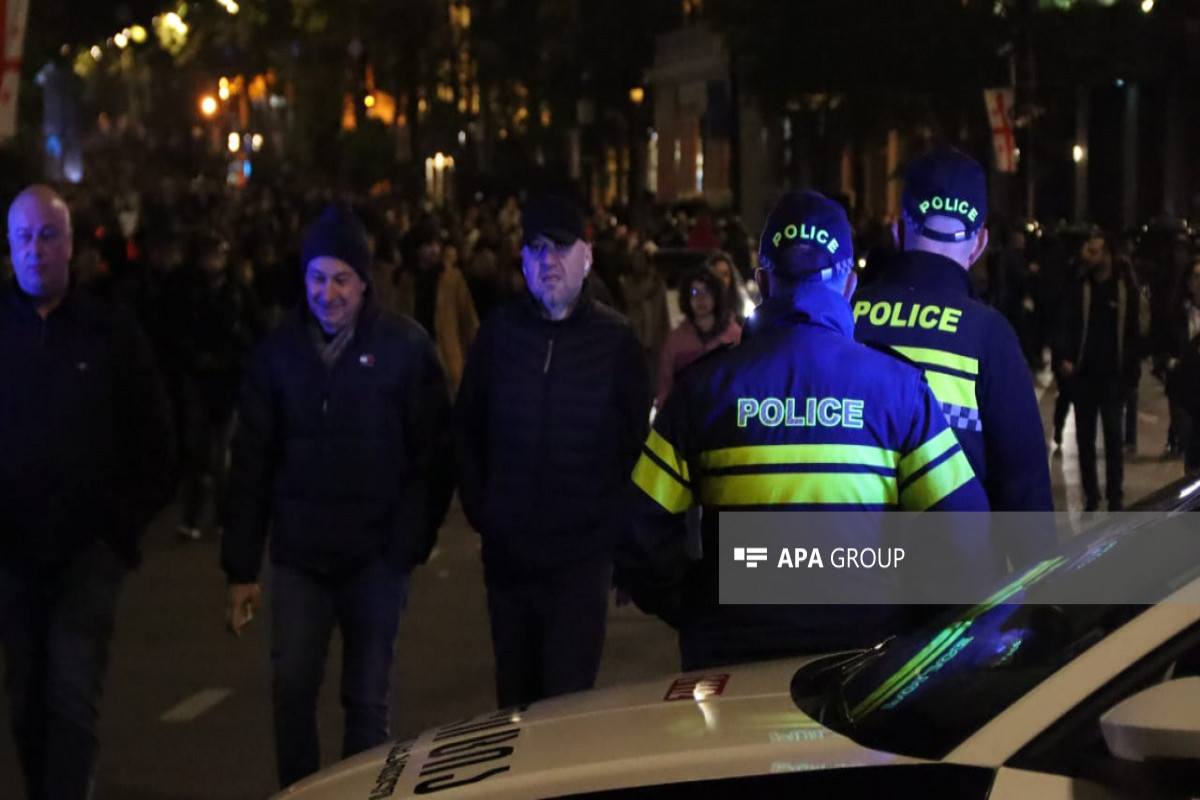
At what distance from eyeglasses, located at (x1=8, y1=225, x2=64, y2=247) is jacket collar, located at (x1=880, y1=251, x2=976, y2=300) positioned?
2.60 meters

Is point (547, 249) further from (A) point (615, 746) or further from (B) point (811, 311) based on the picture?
(A) point (615, 746)

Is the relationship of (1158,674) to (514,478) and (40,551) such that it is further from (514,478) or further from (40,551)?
(40,551)

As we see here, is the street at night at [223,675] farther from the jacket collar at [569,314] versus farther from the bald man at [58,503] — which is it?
the jacket collar at [569,314]

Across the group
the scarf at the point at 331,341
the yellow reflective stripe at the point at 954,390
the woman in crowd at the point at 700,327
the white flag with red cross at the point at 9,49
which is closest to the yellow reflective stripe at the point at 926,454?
the yellow reflective stripe at the point at 954,390

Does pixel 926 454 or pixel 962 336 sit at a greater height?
pixel 962 336

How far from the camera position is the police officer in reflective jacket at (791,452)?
4297mm

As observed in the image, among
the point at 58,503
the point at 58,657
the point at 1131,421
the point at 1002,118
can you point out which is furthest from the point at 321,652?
the point at 1002,118

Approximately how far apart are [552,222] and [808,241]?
1.66m

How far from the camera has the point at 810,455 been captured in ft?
14.1

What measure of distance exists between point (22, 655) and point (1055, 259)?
1481cm

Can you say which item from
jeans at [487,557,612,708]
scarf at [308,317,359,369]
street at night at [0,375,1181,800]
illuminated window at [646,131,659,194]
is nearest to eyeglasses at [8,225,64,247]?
scarf at [308,317,359,369]

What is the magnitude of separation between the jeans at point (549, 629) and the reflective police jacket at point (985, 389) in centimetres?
144

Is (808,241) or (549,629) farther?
(549,629)

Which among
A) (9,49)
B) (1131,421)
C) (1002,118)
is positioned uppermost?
(9,49)
